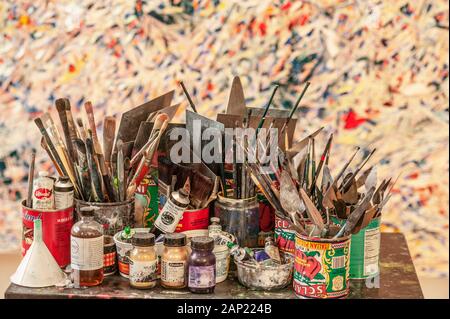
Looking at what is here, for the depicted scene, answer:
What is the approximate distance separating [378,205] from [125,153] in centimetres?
51

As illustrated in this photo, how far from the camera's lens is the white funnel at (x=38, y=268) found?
1.28 metres

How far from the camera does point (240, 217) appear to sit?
4.59 ft

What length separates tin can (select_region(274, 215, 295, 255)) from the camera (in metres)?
1.35

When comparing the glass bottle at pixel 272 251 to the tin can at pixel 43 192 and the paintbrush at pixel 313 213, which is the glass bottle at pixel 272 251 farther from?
the tin can at pixel 43 192

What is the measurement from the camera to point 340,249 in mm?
1236

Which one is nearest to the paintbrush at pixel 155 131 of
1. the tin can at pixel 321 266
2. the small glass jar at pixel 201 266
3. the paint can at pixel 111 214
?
the paint can at pixel 111 214

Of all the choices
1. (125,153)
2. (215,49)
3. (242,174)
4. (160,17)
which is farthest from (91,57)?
(242,174)

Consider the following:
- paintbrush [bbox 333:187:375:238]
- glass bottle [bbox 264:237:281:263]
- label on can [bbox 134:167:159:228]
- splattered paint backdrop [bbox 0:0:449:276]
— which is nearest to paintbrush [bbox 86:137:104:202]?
label on can [bbox 134:167:159:228]

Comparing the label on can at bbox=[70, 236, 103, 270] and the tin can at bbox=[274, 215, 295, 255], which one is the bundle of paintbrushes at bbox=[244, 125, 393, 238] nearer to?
→ the tin can at bbox=[274, 215, 295, 255]

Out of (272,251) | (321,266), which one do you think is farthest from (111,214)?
(321,266)

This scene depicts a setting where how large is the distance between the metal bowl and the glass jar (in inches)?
4.5

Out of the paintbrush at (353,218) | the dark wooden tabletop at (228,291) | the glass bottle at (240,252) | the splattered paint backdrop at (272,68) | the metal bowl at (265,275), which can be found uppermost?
the splattered paint backdrop at (272,68)

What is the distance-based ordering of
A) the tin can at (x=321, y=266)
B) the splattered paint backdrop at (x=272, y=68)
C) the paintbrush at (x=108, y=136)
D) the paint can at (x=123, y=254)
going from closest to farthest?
1. the tin can at (x=321, y=266)
2. the paint can at (x=123, y=254)
3. the paintbrush at (x=108, y=136)
4. the splattered paint backdrop at (x=272, y=68)

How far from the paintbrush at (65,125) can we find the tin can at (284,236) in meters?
0.42
